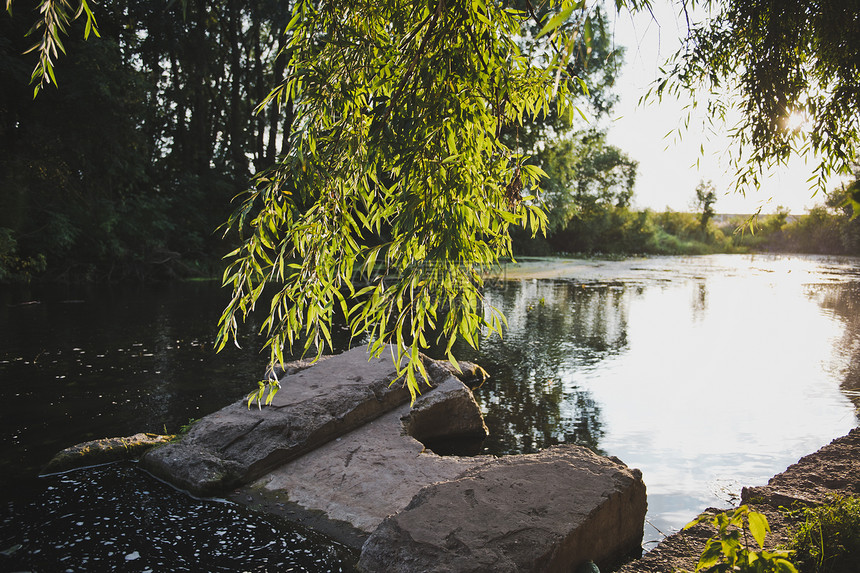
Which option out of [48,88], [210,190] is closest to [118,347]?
[48,88]

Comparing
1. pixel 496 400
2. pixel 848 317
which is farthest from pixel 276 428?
pixel 848 317

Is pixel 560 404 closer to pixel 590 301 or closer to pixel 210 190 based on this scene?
pixel 590 301

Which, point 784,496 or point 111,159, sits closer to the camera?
point 784,496

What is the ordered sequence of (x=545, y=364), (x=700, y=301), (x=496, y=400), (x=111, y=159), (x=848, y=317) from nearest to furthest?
1. (x=496, y=400)
2. (x=545, y=364)
3. (x=848, y=317)
4. (x=700, y=301)
5. (x=111, y=159)

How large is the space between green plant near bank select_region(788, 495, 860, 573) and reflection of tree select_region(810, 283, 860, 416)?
4308 millimetres

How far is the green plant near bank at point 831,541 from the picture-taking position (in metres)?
2.44

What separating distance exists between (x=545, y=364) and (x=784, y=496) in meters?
4.41

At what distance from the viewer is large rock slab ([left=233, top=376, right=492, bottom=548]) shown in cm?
366

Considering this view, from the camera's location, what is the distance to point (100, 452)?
444 cm

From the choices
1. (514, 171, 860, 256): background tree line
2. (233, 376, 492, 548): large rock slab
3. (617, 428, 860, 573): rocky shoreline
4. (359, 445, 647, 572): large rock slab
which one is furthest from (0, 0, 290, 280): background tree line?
(514, 171, 860, 256): background tree line

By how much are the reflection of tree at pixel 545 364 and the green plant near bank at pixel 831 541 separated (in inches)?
98.2

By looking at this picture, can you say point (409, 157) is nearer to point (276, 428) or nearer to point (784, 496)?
point (276, 428)

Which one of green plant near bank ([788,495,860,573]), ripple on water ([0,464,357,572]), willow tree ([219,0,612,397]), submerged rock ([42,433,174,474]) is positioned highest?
willow tree ([219,0,612,397])

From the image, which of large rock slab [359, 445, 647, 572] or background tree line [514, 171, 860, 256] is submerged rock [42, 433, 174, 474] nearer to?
large rock slab [359, 445, 647, 572]
